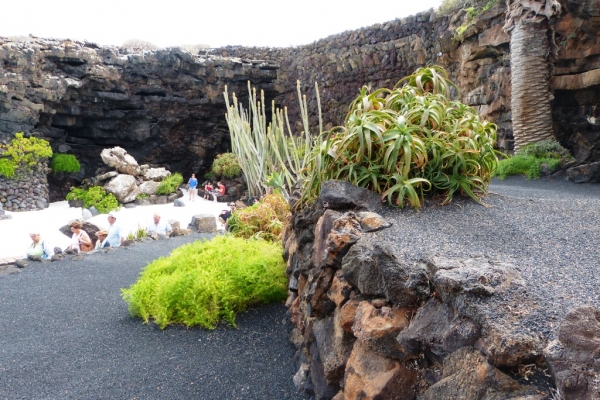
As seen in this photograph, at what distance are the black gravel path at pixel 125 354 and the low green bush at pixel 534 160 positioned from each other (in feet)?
18.0

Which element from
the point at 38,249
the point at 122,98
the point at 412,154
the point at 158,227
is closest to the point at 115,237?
the point at 38,249

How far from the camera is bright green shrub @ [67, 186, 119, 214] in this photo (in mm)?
14483

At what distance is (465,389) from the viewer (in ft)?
4.66

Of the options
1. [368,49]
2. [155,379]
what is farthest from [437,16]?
[155,379]

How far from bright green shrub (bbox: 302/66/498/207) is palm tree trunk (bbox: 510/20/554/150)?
5456 mm

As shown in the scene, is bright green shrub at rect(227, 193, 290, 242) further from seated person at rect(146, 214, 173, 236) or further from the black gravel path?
seated person at rect(146, 214, 173, 236)

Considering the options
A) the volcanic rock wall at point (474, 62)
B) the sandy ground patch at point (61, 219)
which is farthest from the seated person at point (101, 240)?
the volcanic rock wall at point (474, 62)

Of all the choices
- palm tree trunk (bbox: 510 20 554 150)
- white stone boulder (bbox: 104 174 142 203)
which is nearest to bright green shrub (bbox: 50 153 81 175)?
white stone boulder (bbox: 104 174 142 203)

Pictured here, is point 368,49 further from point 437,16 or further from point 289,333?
point 289,333

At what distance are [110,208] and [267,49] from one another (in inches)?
380

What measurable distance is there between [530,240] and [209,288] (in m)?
2.57

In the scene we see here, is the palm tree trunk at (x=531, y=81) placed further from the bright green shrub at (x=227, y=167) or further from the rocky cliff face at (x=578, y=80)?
the bright green shrub at (x=227, y=167)

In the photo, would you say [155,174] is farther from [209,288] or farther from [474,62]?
[209,288]

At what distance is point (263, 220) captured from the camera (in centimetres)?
663
